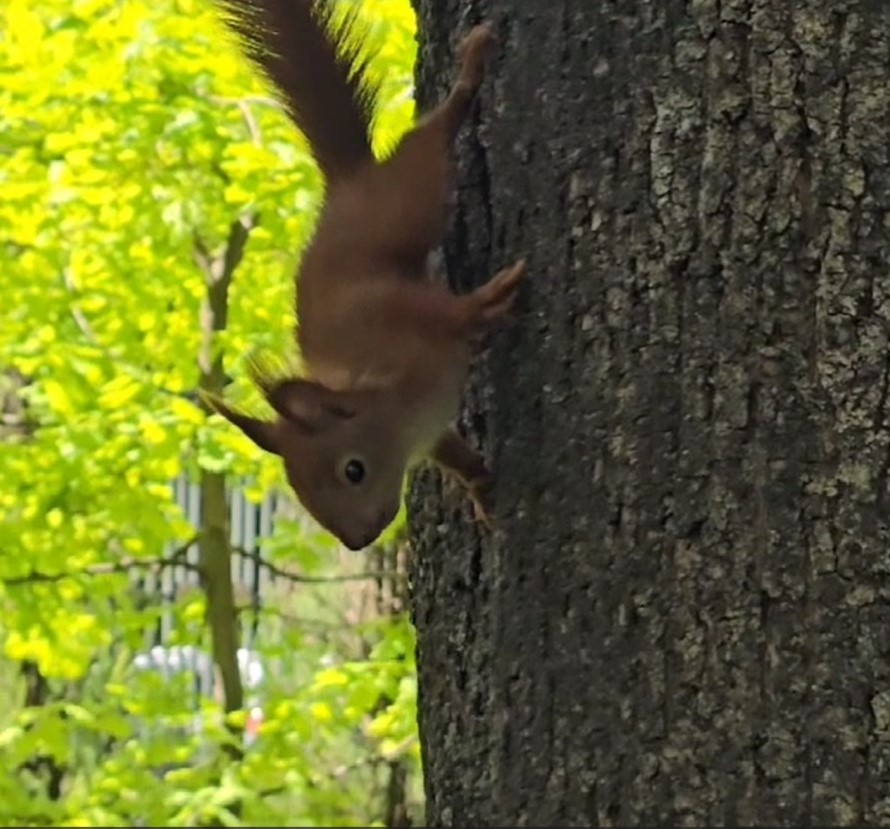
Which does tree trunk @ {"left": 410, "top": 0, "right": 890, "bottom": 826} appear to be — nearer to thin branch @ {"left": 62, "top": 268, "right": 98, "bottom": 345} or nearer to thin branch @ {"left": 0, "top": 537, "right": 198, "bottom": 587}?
thin branch @ {"left": 0, "top": 537, "right": 198, "bottom": 587}

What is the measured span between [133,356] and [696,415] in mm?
2304

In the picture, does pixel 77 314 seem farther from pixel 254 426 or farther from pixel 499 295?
pixel 499 295

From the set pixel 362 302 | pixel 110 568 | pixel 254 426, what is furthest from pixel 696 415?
pixel 110 568

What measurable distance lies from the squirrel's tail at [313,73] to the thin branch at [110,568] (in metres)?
1.64

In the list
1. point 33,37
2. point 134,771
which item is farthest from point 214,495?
point 33,37

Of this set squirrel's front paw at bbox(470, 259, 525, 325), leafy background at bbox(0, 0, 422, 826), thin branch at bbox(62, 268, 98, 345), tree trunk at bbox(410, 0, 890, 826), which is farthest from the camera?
thin branch at bbox(62, 268, 98, 345)

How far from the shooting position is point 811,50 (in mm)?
801

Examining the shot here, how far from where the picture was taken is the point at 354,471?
3.44 feet

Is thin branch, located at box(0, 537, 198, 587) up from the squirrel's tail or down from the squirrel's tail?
down

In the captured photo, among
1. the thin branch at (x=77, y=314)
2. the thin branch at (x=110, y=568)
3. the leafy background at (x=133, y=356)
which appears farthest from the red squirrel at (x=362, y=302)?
the thin branch at (x=77, y=314)

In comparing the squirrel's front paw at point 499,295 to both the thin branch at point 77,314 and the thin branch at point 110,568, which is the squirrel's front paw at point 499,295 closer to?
the thin branch at point 110,568

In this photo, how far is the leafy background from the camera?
2.49m

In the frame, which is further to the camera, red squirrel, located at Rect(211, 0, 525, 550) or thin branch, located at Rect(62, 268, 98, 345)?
thin branch, located at Rect(62, 268, 98, 345)

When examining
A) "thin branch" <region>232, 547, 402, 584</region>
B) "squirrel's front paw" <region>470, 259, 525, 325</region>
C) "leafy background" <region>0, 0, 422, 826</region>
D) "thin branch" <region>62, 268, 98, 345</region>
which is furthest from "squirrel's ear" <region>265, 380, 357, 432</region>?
"thin branch" <region>232, 547, 402, 584</region>
